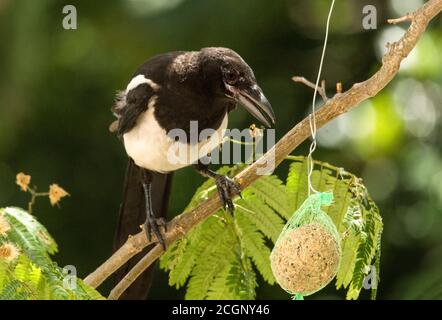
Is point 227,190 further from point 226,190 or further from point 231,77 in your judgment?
point 231,77

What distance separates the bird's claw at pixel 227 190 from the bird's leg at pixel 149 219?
0.78 feet

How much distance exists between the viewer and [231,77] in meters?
3.08

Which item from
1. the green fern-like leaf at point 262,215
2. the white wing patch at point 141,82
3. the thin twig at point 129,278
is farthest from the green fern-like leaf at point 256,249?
the white wing patch at point 141,82

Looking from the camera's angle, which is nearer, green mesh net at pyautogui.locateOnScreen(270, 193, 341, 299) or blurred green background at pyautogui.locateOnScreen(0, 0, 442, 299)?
green mesh net at pyautogui.locateOnScreen(270, 193, 341, 299)

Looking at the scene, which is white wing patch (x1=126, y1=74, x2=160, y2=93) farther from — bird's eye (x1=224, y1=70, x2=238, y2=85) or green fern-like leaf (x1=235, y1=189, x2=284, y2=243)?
green fern-like leaf (x1=235, y1=189, x2=284, y2=243)

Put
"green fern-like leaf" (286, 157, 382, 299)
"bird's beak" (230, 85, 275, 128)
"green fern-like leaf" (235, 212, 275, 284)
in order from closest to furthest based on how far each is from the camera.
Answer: "green fern-like leaf" (286, 157, 382, 299)
"green fern-like leaf" (235, 212, 275, 284)
"bird's beak" (230, 85, 275, 128)

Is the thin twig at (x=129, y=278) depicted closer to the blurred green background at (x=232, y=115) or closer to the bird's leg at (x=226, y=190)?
the bird's leg at (x=226, y=190)

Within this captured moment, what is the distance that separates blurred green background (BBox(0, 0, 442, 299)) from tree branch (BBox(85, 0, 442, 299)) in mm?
1736

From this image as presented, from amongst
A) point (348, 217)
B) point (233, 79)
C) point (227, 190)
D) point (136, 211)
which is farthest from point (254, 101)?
point (136, 211)

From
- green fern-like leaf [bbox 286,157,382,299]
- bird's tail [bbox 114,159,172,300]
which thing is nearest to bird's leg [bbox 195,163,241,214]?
green fern-like leaf [bbox 286,157,382,299]

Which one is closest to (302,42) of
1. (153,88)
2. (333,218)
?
(153,88)

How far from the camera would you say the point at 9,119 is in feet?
16.6

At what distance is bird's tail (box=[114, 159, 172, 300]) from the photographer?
3.54m

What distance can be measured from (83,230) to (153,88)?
1941mm
